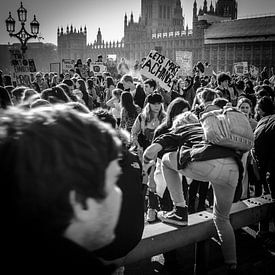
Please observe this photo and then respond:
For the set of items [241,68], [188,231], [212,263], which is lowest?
[212,263]

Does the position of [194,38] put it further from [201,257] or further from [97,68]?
[201,257]

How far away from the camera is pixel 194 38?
71.5m

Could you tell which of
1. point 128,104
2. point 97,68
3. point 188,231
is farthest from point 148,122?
point 97,68

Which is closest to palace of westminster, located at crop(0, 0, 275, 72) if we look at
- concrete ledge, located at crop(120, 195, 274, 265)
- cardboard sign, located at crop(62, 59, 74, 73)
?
cardboard sign, located at crop(62, 59, 74, 73)

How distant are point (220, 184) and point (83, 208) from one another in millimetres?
1954

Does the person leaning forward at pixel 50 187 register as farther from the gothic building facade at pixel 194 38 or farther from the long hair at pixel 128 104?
the gothic building facade at pixel 194 38

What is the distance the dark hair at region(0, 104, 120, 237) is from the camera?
89 cm

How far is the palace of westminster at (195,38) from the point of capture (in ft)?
174

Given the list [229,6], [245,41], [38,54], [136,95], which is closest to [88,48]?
[38,54]

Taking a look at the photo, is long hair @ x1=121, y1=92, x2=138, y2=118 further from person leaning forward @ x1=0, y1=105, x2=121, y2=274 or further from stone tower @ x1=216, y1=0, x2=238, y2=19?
stone tower @ x1=216, y1=0, x2=238, y2=19

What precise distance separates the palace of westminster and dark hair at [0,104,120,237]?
1073 cm

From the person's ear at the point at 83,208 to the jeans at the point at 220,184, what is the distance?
1.79 meters

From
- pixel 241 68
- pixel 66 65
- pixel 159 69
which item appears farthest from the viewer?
pixel 241 68

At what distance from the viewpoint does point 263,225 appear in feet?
12.9
